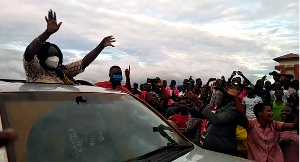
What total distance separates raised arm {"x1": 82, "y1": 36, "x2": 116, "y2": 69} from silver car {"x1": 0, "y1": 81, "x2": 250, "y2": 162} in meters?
1.26

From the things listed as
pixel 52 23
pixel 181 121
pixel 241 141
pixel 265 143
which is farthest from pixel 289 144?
pixel 52 23

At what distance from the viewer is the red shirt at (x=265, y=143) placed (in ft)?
13.1

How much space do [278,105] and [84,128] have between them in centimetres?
437

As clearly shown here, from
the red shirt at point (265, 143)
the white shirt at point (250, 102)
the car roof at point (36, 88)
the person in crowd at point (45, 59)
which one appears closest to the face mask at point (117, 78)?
the person in crowd at point (45, 59)

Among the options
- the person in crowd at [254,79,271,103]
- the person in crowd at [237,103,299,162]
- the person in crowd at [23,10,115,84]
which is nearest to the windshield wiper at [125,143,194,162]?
the person in crowd at [23,10,115,84]

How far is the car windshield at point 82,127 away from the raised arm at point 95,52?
1290 mm

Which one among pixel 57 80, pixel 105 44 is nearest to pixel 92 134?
pixel 57 80

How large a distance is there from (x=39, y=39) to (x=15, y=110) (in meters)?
1.18

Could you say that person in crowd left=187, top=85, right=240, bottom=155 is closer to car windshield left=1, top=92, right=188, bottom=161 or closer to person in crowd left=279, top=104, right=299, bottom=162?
person in crowd left=279, top=104, right=299, bottom=162

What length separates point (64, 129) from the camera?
2373mm

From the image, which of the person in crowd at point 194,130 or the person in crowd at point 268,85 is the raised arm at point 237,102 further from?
the person in crowd at point 268,85

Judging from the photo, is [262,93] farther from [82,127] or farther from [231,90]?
[82,127]

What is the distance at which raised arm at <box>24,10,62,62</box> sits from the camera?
10.6ft

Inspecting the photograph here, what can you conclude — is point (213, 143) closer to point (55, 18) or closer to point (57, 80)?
point (57, 80)
